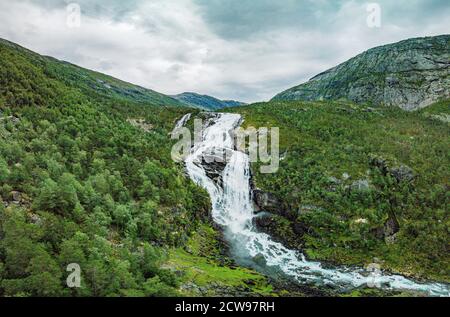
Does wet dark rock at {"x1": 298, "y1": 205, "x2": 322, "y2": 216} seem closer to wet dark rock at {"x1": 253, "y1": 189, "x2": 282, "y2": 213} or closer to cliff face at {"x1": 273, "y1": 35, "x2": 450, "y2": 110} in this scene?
wet dark rock at {"x1": 253, "y1": 189, "x2": 282, "y2": 213}

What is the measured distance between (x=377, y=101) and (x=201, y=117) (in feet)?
276

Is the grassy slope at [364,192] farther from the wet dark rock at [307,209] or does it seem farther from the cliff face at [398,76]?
the cliff face at [398,76]

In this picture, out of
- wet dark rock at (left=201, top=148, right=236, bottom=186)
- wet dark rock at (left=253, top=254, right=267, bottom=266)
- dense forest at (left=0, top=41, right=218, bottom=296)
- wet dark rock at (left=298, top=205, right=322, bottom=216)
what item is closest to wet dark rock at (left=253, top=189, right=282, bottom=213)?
wet dark rock at (left=298, top=205, right=322, bottom=216)

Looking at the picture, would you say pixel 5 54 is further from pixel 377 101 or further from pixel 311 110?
pixel 377 101

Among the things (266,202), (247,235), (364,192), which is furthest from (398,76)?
(247,235)

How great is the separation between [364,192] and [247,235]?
18.4 m

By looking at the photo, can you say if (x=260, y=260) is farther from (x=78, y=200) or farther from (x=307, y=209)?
(x=78, y=200)

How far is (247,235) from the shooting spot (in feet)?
160

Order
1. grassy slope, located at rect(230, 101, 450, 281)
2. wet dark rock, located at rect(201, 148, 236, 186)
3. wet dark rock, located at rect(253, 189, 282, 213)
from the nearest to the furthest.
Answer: grassy slope, located at rect(230, 101, 450, 281) → wet dark rock, located at rect(253, 189, 282, 213) → wet dark rock, located at rect(201, 148, 236, 186)

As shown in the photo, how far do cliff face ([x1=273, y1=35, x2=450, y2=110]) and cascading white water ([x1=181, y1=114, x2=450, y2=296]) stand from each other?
301 feet

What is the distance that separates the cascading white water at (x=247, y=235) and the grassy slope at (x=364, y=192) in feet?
9.18

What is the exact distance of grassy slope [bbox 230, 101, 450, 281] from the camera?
43.3 meters

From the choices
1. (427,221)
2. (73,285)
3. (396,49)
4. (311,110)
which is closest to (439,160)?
(427,221)

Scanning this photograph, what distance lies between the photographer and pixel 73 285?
20.1 m
